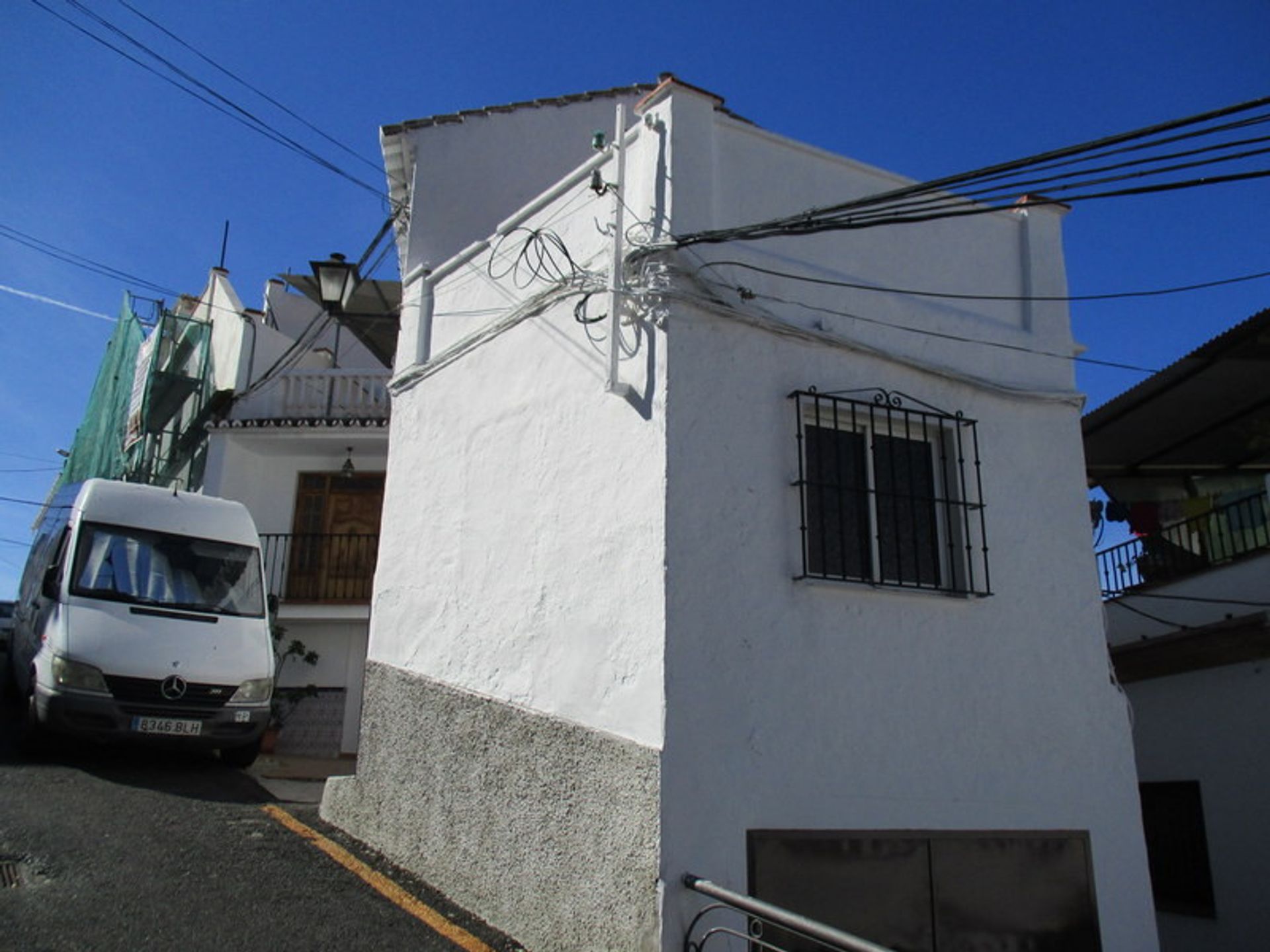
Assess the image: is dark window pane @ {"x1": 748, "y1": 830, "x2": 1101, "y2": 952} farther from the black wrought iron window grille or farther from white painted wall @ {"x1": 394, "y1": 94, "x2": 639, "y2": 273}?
white painted wall @ {"x1": 394, "y1": 94, "x2": 639, "y2": 273}

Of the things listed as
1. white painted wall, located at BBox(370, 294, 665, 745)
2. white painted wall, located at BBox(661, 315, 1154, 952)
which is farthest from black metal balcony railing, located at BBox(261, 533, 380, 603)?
white painted wall, located at BBox(661, 315, 1154, 952)

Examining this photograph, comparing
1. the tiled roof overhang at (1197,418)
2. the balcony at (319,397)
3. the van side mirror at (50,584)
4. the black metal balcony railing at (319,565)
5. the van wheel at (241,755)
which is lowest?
the van wheel at (241,755)

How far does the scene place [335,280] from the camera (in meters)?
12.3

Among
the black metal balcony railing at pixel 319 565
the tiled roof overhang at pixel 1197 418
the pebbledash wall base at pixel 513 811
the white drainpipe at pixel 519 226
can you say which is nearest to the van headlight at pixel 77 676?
the pebbledash wall base at pixel 513 811

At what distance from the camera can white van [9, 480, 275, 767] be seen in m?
8.87

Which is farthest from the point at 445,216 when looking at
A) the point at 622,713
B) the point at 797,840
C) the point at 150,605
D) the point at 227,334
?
the point at 227,334

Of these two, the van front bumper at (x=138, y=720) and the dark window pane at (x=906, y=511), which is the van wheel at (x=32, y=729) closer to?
the van front bumper at (x=138, y=720)

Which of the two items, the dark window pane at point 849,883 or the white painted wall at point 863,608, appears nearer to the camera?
the dark window pane at point 849,883

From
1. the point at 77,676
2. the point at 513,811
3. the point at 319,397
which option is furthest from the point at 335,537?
the point at 513,811

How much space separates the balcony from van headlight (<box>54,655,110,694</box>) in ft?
25.4

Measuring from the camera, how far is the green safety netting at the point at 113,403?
22.0 meters

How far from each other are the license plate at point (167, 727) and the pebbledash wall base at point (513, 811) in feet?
5.93

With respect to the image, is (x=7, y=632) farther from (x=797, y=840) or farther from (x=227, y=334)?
(x=797, y=840)

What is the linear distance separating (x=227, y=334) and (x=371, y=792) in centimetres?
1255
